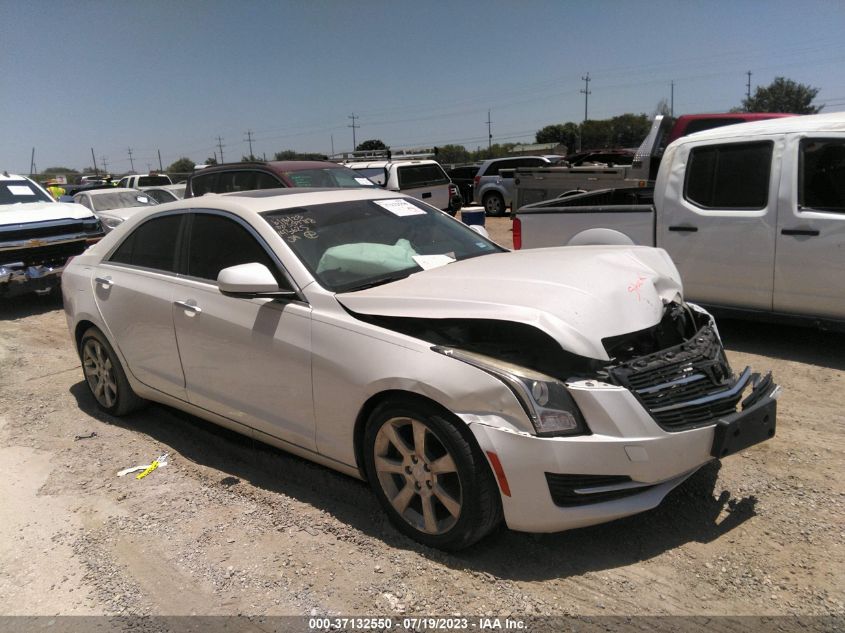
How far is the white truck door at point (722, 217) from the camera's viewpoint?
17.6 feet

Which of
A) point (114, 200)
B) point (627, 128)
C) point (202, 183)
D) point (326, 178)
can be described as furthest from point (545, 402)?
point (627, 128)

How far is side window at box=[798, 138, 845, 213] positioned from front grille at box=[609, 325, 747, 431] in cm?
282

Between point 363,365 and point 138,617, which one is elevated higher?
point 363,365

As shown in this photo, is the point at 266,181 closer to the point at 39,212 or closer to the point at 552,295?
the point at 39,212

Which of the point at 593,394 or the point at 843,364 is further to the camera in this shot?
the point at 843,364

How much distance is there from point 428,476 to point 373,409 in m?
0.41

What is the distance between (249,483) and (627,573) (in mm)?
2194

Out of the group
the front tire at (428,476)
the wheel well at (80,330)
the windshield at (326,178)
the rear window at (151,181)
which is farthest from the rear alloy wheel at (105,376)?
the rear window at (151,181)

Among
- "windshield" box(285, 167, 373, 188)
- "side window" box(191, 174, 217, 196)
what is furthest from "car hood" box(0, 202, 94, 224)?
"windshield" box(285, 167, 373, 188)

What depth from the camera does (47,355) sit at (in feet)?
22.9

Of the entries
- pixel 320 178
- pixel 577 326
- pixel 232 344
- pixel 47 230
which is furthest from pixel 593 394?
pixel 47 230

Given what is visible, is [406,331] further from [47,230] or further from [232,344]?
[47,230]

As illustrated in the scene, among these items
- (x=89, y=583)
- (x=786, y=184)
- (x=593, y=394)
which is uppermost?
(x=786, y=184)

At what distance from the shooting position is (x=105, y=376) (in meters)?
4.87
